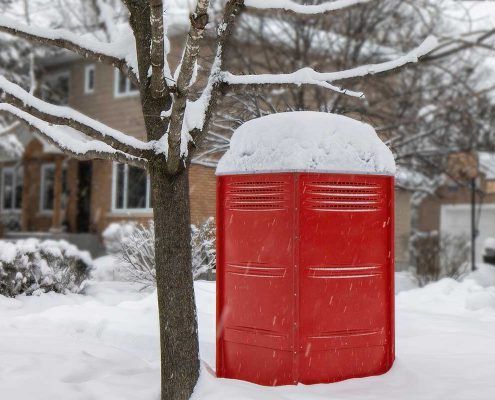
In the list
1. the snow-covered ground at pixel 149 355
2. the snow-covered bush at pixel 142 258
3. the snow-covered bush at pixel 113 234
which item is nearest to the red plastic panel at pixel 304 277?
the snow-covered ground at pixel 149 355

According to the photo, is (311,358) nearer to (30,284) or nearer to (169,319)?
(169,319)

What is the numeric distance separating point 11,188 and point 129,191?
837 centimetres

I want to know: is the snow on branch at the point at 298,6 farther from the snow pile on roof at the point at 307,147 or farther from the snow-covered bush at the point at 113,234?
the snow-covered bush at the point at 113,234

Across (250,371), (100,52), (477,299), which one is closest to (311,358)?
(250,371)

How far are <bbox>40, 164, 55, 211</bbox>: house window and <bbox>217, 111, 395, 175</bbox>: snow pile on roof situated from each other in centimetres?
1938

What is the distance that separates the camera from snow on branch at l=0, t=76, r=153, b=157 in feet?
15.2

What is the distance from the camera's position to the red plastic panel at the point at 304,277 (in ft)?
15.6

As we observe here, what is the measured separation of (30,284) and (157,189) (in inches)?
224

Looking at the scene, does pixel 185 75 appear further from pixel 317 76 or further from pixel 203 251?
pixel 203 251

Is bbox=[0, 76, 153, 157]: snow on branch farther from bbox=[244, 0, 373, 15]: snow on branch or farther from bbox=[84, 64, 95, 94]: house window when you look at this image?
bbox=[84, 64, 95, 94]: house window

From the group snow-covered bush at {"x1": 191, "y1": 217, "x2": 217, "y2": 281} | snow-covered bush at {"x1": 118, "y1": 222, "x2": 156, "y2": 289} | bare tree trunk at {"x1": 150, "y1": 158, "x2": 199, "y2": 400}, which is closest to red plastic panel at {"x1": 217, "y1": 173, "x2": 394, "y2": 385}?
bare tree trunk at {"x1": 150, "y1": 158, "x2": 199, "y2": 400}

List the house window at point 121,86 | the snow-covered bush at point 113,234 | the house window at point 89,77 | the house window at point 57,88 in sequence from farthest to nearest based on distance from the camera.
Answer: the house window at point 57,88
the house window at point 89,77
the house window at point 121,86
the snow-covered bush at point 113,234

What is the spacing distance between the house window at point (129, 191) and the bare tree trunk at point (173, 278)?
46.1ft

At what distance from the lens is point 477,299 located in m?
9.39
